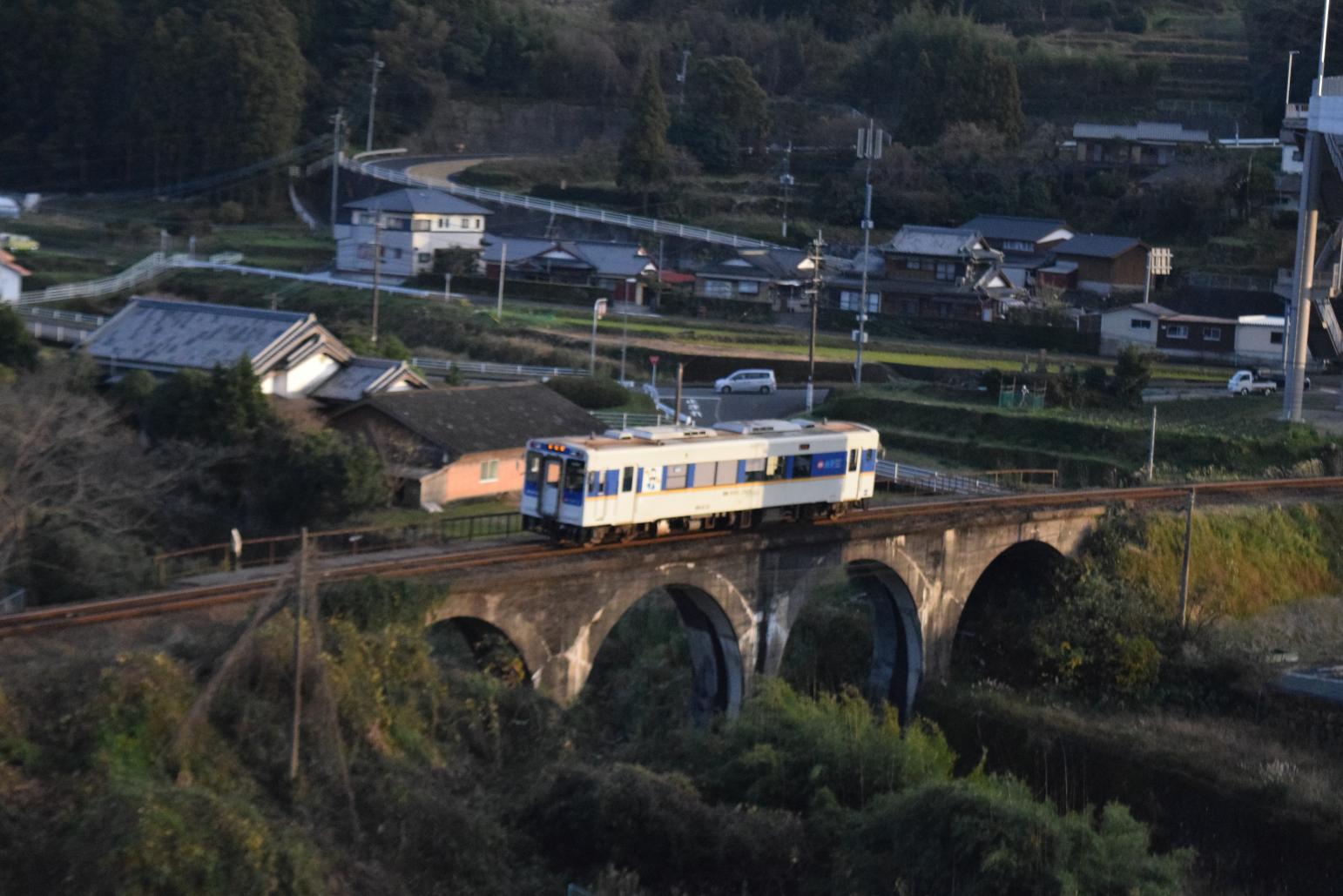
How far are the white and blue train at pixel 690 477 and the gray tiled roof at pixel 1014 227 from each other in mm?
27226

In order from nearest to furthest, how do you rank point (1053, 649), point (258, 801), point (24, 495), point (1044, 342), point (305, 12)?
point (258, 801), point (24, 495), point (1053, 649), point (1044, 342), point (305, 12)

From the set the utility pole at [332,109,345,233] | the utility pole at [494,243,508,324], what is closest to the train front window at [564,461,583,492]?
the utility pole at [494,243,508,324]

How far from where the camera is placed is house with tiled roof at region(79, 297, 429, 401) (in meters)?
29.1

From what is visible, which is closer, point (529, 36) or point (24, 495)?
point (24, 495)

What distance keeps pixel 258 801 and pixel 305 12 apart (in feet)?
177

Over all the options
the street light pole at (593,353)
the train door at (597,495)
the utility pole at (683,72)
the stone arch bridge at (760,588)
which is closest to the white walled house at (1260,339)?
the street light pole at (593,353)

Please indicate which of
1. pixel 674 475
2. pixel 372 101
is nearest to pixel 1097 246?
pixel 372 101

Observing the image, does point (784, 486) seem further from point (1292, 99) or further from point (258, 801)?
point (1292, 99)

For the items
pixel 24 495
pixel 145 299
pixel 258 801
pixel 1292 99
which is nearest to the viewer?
pixel 258 801

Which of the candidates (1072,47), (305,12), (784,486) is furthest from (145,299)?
(1072,47)

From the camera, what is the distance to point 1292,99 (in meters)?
51.2

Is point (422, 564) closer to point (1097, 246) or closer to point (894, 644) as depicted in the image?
point (894, 644)

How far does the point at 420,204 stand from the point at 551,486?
1198 inches

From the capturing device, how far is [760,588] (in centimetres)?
2002
